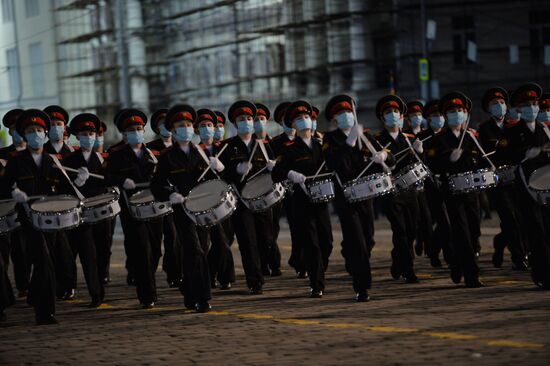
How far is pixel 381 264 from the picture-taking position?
20.7m

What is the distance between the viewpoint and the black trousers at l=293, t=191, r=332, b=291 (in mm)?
16281

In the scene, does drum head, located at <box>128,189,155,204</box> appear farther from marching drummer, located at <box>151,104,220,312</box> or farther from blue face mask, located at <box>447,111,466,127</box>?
blue face mask, located at <box>447,111,466,127</box>

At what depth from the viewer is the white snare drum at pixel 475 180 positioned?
52.5 feet

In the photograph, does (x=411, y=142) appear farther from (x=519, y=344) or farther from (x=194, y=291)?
(x=519, y=344)

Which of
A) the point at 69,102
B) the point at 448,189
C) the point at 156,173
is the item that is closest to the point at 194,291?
the point at 156,173

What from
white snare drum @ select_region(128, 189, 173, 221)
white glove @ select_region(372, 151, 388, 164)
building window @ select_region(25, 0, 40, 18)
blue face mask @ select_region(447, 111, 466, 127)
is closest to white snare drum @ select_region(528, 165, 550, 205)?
blue face mask @ select_region(447, 111, 466, 127)

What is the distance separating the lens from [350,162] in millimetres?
15805

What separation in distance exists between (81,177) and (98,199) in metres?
0.47

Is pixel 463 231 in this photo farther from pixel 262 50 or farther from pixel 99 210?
pixel 262 50

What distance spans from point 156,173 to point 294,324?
3030 mm

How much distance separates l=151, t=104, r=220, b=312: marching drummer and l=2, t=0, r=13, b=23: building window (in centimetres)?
5817

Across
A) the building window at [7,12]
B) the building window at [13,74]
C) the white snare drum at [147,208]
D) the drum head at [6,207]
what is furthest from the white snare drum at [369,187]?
the building window at [7,12]

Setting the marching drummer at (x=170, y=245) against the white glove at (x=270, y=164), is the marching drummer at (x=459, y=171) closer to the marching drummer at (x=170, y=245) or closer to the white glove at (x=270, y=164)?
the white glove at (x=270, y=164)

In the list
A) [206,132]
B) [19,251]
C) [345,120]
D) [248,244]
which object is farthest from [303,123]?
[19,251]
